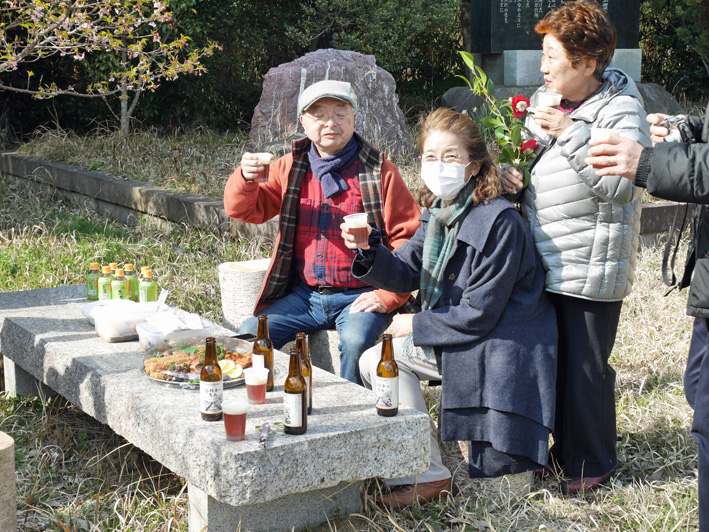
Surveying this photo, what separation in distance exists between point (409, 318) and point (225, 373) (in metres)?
0.78

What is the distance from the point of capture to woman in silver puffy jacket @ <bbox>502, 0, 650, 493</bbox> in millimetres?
3078

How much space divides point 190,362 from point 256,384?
440 millimetres

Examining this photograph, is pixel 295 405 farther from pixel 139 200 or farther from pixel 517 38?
pixel 517 38

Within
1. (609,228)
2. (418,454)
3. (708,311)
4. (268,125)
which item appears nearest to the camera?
(708,311)

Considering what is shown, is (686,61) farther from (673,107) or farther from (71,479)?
(71,479)

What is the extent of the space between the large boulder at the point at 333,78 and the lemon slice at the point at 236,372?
5864 millimetres

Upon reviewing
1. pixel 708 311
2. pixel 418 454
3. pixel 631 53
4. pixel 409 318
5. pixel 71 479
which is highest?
pixel 631 53

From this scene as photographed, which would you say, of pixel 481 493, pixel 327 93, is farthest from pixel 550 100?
pixel 481 493

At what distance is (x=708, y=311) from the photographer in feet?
8.66

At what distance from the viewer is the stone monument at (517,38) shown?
10406 millimetres

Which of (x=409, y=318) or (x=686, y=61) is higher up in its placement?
(x=686, y=61)

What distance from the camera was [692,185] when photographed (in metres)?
2.43

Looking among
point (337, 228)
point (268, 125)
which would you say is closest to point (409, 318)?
point (337, 228)

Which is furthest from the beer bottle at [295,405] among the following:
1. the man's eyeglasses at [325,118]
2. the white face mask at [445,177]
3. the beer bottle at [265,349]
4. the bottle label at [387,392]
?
the man's eyeglasses at [325,118]
